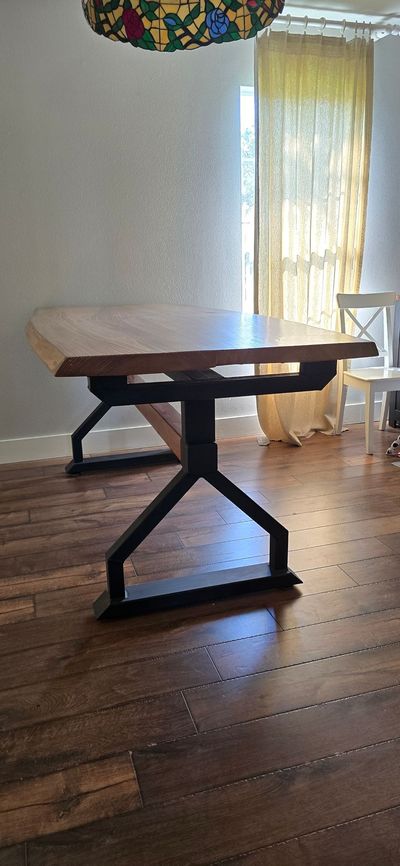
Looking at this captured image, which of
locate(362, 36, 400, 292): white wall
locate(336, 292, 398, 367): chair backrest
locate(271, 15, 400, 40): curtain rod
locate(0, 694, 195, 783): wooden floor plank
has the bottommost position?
locate(0, 694, 195, 783): wooden floor plank

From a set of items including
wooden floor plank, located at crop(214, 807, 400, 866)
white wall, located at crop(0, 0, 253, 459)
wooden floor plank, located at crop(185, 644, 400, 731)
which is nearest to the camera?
wooden floor plank, located at crop(214, 807, 400, 866)

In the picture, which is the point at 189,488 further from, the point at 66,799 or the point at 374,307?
the point at 374,307

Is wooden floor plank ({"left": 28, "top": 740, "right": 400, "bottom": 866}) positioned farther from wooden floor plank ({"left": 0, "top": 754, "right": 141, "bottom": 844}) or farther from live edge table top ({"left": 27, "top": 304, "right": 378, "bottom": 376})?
live edge table top ({"left": 27, "top": 304, "right": 378, "bottom": 376})

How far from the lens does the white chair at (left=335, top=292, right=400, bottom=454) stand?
10.7 feet

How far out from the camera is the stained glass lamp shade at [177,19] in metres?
1.57

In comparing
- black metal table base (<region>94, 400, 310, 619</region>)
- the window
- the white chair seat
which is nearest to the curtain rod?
the window

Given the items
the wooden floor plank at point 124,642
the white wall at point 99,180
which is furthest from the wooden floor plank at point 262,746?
the white wall at point 99,180

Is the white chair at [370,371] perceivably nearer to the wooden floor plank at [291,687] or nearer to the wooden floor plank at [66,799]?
the wooden floor plank at [291,687]

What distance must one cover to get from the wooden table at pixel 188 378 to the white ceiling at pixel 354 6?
2017 millimetres

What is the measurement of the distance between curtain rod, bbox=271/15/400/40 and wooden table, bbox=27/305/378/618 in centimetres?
193

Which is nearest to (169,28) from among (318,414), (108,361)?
(108,361)

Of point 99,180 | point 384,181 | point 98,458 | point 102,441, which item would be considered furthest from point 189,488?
point 384,181

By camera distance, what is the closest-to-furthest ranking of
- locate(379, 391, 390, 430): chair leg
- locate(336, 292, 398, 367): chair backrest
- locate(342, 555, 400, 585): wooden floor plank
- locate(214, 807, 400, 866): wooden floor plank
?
locate(214, 807, 400, 866): wooden floor plank → locate(342, 555, 400, 585): wooden floor plank → locate(336, 292, 398, 367): chair backrest → locate(379, 391, 390, 430): chair leg

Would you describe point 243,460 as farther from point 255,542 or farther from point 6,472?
point 6,472
